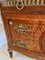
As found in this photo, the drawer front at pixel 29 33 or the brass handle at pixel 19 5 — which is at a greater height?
the brass handle at pixel 19 5

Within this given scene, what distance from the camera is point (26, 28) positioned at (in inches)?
45.8

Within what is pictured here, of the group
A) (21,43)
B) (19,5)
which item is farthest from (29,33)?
(19,5)

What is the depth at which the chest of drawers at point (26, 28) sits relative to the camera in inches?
41.4

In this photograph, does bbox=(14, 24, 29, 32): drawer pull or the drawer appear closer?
the drawer

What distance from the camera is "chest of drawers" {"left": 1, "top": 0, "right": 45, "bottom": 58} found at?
105 cm

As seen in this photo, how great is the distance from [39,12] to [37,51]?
42cm

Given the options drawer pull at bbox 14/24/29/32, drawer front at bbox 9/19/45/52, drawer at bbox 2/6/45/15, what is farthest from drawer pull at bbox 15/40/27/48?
drawer at bbox 2/6/45/15

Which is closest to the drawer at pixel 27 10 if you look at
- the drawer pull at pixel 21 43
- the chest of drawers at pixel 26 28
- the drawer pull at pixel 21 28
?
the chest of drawers at pixel 26 28

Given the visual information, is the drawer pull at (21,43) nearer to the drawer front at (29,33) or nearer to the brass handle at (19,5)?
the drawer front at (29,33)

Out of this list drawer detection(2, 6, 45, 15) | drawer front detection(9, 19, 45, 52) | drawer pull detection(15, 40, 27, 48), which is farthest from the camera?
drawer pull detection(15, 40, 27, 48)

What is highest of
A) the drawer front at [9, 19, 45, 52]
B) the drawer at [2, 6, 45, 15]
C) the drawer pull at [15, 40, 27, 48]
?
the drawer at [2, 6, 45, 15]

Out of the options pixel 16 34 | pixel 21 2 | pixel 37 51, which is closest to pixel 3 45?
pixel 16 34

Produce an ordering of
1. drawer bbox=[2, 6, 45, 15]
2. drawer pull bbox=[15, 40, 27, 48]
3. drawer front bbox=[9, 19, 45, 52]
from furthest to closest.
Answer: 1. drawer pull bbox=[15, 40, 27, 48]
2. drawer front bbox=[9, 19, 45, 52]
3. drawer bbox=[2, 6, 45, 15]

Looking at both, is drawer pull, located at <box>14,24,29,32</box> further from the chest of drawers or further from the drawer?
the drawer
